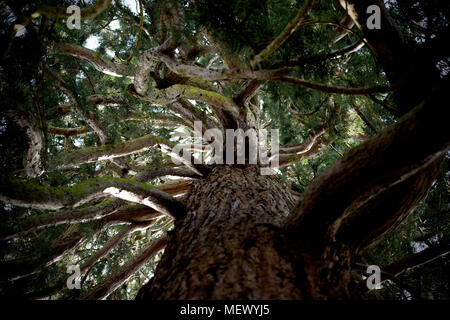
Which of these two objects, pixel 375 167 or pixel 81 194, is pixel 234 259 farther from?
pixel 81 194

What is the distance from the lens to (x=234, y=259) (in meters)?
1.44

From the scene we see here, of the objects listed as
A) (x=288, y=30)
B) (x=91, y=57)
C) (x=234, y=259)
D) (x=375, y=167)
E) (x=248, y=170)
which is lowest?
(x=234, y=259)

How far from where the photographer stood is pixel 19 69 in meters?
1.85

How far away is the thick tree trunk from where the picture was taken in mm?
1245

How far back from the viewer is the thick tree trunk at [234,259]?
4.09 feet

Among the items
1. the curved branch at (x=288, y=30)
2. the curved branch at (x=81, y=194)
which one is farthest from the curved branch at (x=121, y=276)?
the curved branch at (x=288, y=30)

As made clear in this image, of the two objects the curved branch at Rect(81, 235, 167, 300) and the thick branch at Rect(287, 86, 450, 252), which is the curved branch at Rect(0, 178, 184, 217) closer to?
the curved branch at Rect(81, 235, 167, 300)

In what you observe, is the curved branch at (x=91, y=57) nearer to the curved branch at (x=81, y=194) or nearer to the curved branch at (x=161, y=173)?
the curved branch at (x=161, y=173)

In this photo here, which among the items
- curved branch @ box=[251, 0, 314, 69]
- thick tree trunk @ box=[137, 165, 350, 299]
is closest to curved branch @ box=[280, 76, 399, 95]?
curved branch @ box=[251, 0, 314, 69]

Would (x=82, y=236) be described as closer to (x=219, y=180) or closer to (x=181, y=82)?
(x=219, y=180)

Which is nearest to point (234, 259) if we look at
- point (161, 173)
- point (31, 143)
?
point (161, 173)

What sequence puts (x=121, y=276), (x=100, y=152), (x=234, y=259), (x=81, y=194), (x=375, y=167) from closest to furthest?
1. (x=375, y=167)
2. (x=234, y=259)
3. (x=81, y=194)
4. (x=100, y=152)
5. (x=121, y=276)
